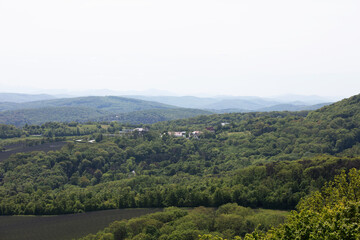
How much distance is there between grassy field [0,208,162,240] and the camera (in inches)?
2068

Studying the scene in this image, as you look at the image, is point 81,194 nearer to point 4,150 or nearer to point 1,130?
point 4,150

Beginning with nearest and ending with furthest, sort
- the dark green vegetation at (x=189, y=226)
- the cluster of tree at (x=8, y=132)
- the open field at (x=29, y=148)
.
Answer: the dark green vegetation at (x=189, y=226) < the open field at (x=29, y=148) < the cluster of tree at (x=8, y=132)

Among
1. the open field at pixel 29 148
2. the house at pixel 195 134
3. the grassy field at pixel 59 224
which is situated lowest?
the grassy field at pixel 59 224

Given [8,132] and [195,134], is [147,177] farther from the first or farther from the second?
[8,132]

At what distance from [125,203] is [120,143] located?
62611 millimetres

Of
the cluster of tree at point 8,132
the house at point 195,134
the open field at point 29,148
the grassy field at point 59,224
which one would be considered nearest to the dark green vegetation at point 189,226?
the grassy field at point 59,224

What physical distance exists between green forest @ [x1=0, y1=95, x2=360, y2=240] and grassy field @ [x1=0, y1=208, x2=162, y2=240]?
2.48 metres

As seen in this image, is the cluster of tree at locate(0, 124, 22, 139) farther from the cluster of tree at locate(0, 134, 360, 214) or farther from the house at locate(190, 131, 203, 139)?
the house at locate(190, 131, 203, 139)

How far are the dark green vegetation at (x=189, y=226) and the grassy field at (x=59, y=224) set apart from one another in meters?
6.99

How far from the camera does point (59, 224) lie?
5662 cm

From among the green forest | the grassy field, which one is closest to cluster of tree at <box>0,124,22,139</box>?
the green forest

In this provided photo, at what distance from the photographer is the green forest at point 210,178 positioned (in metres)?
39.0

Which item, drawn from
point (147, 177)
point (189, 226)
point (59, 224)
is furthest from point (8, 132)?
point (189, 226)

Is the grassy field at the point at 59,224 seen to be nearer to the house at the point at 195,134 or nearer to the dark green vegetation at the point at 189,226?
the dark green vegetation at the point at 189,226
